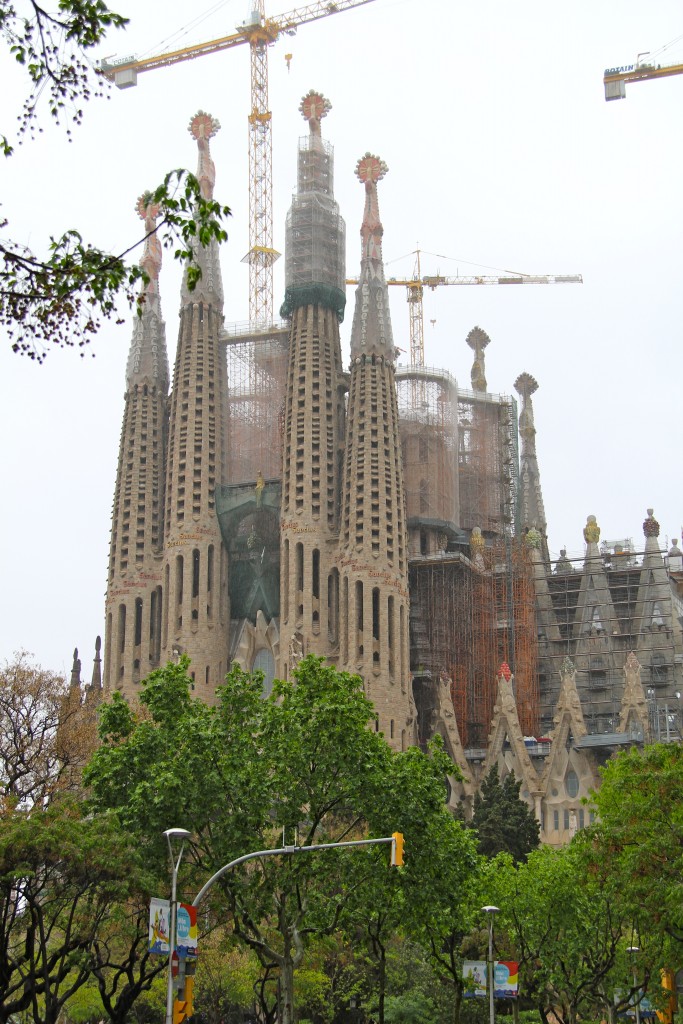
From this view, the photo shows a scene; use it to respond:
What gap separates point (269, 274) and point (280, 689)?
81.2 meters

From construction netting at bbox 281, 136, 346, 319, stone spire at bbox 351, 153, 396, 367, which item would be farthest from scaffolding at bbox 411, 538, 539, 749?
construction netting at bbox 281, 136, 346, 319

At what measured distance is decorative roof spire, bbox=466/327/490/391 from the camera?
391 ft

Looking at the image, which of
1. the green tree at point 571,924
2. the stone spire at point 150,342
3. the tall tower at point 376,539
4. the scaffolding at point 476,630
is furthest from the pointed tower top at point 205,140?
the green tree at point 571,924

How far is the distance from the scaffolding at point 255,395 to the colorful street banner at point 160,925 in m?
71.7

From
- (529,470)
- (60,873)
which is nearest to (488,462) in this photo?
(529,470)

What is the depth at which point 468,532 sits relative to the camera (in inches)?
4200

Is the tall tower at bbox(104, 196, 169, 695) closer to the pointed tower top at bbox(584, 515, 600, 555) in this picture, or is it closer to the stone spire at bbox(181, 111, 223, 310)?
the stone spire at bbox(181, 111, 223, 310)

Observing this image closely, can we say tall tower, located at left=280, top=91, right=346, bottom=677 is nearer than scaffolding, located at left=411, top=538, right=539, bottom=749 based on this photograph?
Yes

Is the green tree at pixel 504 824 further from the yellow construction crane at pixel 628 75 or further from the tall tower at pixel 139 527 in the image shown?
the yellow construction crane at pixel 628 75

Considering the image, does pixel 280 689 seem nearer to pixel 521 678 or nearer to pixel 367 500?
pixel 367 500

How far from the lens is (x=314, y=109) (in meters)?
100

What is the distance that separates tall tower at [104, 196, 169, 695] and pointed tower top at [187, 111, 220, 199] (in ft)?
17.1

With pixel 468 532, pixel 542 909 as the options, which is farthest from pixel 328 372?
pixel 542 909

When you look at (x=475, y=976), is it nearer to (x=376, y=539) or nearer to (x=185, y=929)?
(x=185, y=929)
